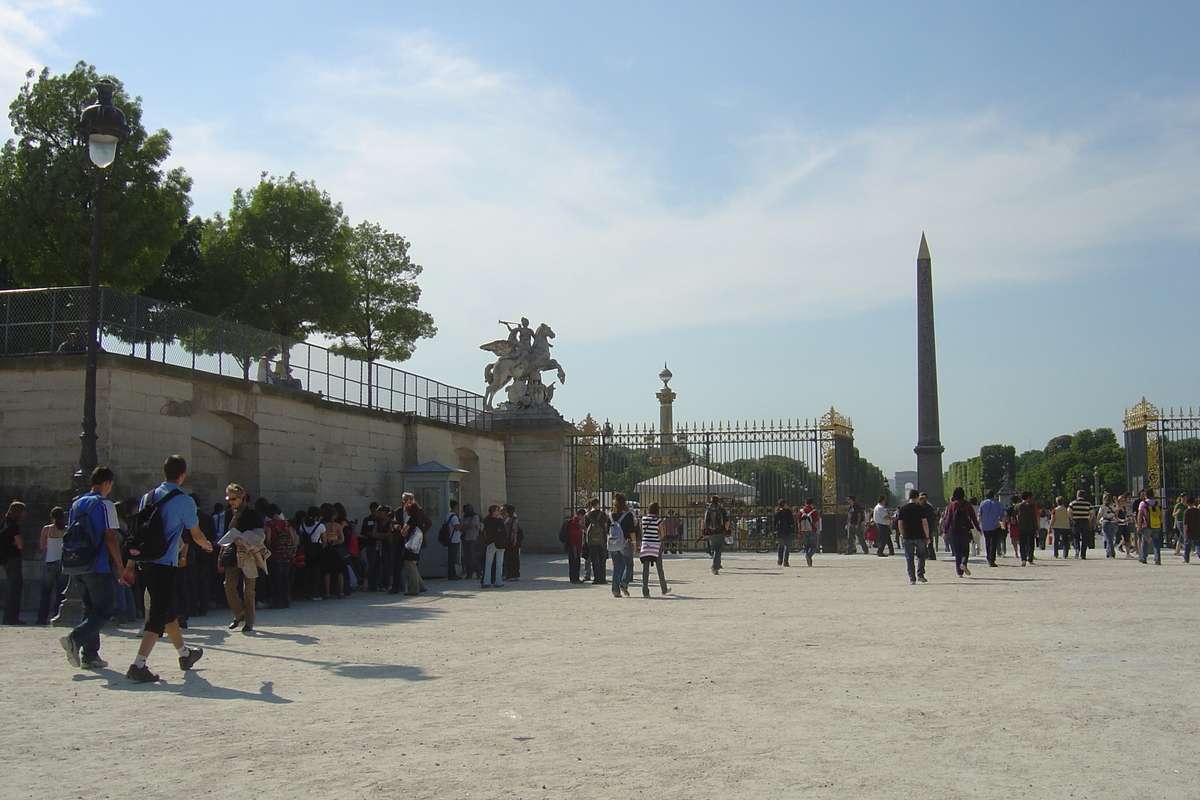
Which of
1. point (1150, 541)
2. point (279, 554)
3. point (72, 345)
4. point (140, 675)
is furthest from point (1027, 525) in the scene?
point (140, 675)

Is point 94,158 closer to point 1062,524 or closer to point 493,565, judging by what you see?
point 493,565

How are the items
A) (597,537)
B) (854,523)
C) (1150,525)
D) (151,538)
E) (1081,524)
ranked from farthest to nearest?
(854,523), (1081,524), (1150,525), (597,537), (151,538)

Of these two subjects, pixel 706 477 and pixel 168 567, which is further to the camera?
pixel 706 477

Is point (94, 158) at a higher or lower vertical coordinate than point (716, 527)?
higher

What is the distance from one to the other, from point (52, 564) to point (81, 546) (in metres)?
3.88

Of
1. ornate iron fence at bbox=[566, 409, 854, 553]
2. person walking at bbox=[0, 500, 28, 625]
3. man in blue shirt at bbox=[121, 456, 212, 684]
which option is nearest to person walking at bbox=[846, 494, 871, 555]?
ornate iron fence at bbox=[566, 409, 854, 553]

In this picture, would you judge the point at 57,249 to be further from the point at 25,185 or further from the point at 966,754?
the point at 966,754

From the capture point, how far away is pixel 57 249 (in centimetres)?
2166

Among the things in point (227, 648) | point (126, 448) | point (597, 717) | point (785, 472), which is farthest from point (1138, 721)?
point (785, 472)

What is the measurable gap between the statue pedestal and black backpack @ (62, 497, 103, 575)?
20.3 metres

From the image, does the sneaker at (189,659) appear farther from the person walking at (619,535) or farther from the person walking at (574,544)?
the person walking at (574,544)

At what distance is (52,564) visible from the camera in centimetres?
1165

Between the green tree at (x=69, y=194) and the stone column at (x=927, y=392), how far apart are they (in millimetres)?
18229

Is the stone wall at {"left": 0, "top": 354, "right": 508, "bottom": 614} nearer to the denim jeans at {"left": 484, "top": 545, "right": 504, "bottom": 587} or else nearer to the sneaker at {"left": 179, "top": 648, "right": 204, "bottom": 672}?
the denim jeans at {"left": 484, "top": 545, "right": 504, "bottom": 587}
